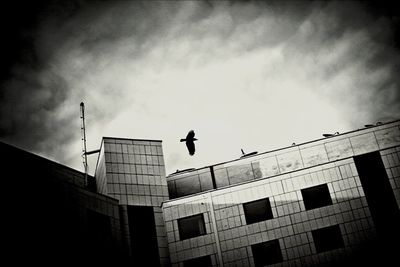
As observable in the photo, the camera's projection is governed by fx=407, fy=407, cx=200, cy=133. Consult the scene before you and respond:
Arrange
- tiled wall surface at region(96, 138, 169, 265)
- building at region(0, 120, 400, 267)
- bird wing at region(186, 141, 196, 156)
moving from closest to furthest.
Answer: building at region(0, 120, 400, 267), bird wing at region(186, 141, 196, 156), tiled wall surface at region(96, 138, 169, 265)

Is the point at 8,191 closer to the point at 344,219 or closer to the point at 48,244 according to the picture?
the point at 48,244

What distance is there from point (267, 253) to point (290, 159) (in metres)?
8.65

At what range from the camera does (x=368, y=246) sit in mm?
24969

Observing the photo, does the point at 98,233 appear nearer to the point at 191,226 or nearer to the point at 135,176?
the point at 135,176

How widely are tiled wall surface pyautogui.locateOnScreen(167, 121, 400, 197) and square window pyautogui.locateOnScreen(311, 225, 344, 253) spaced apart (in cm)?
573

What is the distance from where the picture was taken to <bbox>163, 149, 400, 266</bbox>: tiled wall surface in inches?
1013

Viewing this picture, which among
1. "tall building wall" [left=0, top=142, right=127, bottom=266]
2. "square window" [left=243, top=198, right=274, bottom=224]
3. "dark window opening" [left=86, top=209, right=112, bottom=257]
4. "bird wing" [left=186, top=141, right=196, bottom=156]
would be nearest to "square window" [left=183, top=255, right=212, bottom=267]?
"square window" [left=243, top=198, right=274, bottom=224]

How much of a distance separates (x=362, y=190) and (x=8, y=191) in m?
21.1

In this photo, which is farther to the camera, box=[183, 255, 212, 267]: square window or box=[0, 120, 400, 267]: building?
box=[183, 255, 212, 267]: square window

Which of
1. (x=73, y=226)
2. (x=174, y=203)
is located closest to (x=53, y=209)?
(x=73, y=226)

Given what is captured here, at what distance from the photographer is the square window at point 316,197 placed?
27016mm

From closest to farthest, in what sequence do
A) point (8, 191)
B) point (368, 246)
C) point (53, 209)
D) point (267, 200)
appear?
point (8, 191), point (53, 209), point (368, 246), point (267, 200)

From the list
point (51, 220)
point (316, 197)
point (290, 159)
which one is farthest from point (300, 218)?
point (51, 220)

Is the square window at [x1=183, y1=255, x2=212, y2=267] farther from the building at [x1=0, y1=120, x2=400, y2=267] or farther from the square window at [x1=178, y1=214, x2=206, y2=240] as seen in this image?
the square window at [x1=178, y1=214, x2=206, y2=240]
